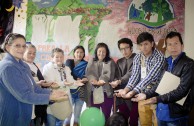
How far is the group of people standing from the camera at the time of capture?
204 cm

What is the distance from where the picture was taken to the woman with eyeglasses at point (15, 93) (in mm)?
1959

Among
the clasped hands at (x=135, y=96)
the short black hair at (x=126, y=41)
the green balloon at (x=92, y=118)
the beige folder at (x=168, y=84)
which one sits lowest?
the green balloon at (x=92, y=118)

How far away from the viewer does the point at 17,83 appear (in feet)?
6.45

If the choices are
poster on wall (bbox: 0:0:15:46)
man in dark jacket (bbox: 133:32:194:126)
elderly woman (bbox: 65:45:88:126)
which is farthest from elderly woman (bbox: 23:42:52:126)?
man in dark jacket (bbox: 133:32:194:126)

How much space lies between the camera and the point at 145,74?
288 centimetres

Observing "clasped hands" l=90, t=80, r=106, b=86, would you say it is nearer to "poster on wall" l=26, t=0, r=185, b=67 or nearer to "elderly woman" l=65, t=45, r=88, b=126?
"elderly woman" l=65, t=45, r=88, b=126

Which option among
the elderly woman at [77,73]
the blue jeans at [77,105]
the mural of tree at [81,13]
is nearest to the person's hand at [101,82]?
the elderly woman at [77,73]

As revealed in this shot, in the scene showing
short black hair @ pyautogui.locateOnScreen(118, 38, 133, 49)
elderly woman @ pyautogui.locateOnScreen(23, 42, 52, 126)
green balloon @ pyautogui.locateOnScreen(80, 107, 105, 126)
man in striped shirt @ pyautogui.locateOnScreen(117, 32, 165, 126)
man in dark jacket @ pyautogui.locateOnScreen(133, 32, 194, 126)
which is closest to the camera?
man in dark jacket @ pyautogui.locateOnScreen(133, 32, 194, 126)

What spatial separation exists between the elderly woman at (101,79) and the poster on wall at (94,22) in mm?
369

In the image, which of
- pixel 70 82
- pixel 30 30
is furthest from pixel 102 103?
pixel 30 30

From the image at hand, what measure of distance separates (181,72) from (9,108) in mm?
1730

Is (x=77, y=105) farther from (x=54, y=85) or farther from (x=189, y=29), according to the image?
(x=189, y=29)

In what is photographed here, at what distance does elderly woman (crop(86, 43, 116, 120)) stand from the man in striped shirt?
0.53 meters

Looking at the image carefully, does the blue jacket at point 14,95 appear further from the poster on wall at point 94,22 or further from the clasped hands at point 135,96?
the poster on wall at point 94,22
